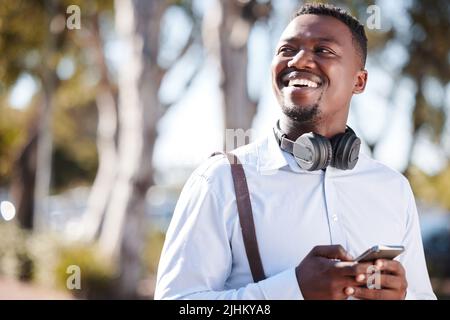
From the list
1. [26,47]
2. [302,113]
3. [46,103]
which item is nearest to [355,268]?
[302,113]

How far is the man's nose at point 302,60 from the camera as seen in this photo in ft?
7.97

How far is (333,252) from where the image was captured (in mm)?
2039

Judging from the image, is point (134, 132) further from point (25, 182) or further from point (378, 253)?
point (25, 182)

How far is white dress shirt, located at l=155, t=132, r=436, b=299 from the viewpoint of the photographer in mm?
2221

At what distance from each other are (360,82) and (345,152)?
1.27ft

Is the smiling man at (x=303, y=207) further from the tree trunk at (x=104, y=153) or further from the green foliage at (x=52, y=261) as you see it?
the tree trunk at (x=104, y=153)

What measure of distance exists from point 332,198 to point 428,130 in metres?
15.6

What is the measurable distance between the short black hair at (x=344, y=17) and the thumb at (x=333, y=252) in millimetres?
900

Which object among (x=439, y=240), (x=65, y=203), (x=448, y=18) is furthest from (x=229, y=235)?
(x=65, y=203)

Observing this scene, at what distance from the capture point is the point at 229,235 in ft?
7.41

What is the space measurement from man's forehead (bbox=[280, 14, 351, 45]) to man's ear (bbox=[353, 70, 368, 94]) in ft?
0.65

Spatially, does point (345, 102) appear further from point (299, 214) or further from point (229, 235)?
point (229, 235)

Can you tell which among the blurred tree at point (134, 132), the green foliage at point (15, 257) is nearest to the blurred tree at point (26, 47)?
the green foliage at point (15, 257)

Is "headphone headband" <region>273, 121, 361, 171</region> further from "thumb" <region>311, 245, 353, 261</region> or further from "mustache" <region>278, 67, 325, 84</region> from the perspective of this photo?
"thumb" <region>311, 245, 353, 261</region>
